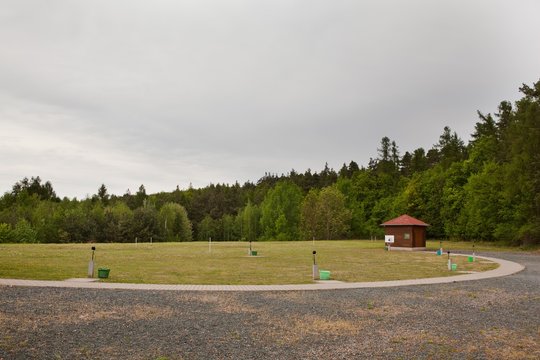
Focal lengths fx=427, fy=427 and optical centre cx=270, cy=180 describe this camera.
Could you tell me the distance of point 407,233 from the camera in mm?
49844

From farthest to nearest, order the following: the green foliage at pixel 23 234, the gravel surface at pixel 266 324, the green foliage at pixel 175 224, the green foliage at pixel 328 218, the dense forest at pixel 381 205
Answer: the green foliage at pixel 175 224 < the green foliage at pixel 328 218 < the green foliage at pixel 23 234 < the dense forest at pixel 381 205 < the gravel surface at pixel 266 324

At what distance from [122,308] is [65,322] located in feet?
6.91

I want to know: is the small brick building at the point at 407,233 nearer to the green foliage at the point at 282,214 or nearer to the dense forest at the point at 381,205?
the dense forest at the point at 381,205

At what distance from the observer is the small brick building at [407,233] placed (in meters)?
49.4

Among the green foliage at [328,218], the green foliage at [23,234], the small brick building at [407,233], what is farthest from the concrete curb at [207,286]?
the green foliage at [328,218]

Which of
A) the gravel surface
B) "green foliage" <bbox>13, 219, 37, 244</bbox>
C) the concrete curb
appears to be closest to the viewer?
the gravel surface

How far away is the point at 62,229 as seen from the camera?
8769cm

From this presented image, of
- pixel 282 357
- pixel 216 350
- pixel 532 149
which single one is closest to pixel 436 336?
pixel 282 357

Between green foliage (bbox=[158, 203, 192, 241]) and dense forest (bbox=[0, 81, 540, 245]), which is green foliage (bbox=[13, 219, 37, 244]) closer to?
dense forest (bbox=[0, 81, 540, 245])

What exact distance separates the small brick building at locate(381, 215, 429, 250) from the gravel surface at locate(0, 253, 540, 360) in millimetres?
33763

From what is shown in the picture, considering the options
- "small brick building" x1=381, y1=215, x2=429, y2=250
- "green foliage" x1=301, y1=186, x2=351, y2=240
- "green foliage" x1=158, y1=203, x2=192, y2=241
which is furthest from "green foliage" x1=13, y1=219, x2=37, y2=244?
"small brick building" x1=381, y1=215, x2=429, y2=250

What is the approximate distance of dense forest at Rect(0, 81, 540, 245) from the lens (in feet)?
162

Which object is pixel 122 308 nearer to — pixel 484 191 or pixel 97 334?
pixel 97 334

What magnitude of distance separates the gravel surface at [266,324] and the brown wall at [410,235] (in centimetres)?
3377
